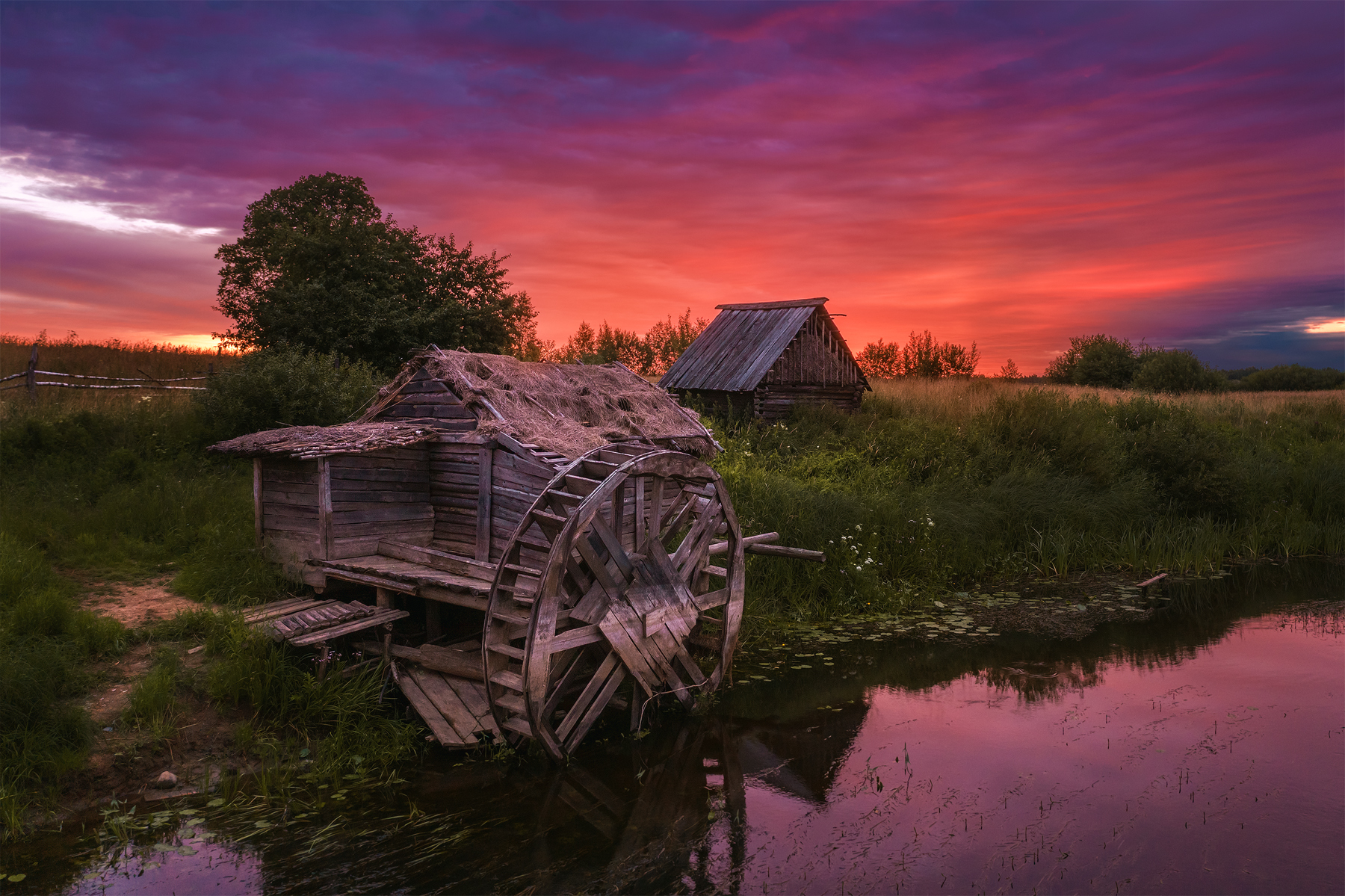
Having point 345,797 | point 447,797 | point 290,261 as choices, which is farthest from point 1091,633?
point 290,261

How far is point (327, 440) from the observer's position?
10828 millimetres

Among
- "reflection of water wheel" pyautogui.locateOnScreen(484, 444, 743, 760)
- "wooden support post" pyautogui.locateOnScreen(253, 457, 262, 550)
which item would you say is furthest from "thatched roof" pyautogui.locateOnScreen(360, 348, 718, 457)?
"reflection of water wheel" pyautogui.locateOnScreen(484, 444, 743, 760)

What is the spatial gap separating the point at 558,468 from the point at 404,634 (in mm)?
2946

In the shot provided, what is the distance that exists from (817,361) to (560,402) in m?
13.3

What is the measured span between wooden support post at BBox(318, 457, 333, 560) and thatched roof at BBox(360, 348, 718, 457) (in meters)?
2.15

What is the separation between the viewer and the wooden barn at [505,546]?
27.2ft

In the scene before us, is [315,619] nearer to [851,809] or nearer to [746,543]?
[746,543]

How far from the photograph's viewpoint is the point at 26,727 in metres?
7.63

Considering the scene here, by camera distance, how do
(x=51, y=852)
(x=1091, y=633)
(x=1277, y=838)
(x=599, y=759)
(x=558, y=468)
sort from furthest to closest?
1. (x=1091, y=633)
2. (x=558, y=468)
3. (x=599, y=759)
4. (x=1277, y=838)
5. (x=51, y=852)

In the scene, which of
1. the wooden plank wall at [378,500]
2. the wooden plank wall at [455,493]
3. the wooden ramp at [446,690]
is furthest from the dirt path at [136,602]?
the wooden plank wall at [455,493]

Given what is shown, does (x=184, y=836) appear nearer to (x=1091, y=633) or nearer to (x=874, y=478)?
(x=1091, y=633)

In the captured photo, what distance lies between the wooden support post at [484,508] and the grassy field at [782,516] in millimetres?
2682

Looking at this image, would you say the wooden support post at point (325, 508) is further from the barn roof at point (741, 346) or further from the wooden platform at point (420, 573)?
the barn roof at point (741, 346)

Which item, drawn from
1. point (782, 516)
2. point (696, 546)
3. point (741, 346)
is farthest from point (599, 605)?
point (741, 346)
